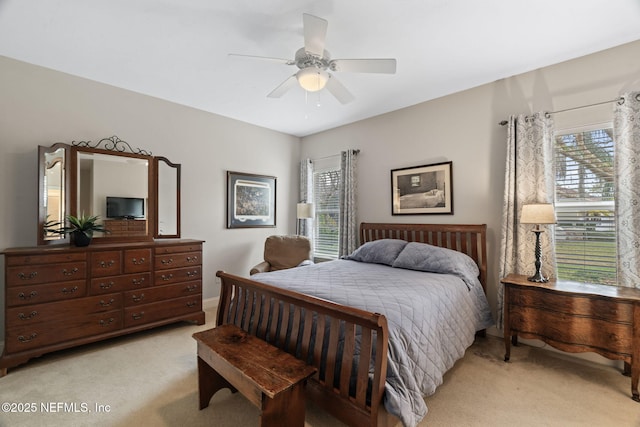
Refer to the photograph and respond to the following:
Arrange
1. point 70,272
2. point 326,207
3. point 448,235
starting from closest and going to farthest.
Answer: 1. point 70,272
2. point 448,235
3. point 326,207

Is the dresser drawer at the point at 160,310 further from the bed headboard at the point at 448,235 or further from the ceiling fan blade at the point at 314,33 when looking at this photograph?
the ceiling fan blade at the point at 314,33

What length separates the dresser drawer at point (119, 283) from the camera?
9.27 ft

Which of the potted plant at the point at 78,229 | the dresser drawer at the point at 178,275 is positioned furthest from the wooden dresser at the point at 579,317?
the potted plant at the point at 78,229

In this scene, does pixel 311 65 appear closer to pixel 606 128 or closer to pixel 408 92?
pixel 408 92

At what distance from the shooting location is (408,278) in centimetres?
258

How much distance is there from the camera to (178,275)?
3.38 meters

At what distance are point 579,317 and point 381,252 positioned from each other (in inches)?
69.6

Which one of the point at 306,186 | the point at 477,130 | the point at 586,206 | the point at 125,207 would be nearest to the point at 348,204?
the point at 306,186

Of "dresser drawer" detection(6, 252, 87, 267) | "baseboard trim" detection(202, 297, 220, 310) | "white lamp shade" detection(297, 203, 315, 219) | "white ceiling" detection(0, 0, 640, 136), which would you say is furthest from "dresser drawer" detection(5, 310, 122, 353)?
"white lamp shade" detection(297, 203, 315, 219)

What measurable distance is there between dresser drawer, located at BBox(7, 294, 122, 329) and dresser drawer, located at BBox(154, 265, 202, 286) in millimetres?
396

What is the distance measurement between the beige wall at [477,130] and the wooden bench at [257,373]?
8.61ft

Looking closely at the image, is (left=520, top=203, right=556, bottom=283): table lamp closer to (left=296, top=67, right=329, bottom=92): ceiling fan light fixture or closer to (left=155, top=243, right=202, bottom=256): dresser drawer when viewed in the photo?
(left=296, top=67, right=329, bottom=92): ceiling fan light fixture

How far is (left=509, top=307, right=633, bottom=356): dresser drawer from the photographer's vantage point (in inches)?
82.8

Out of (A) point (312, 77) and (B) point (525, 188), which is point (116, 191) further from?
(B) point (525, 188)
